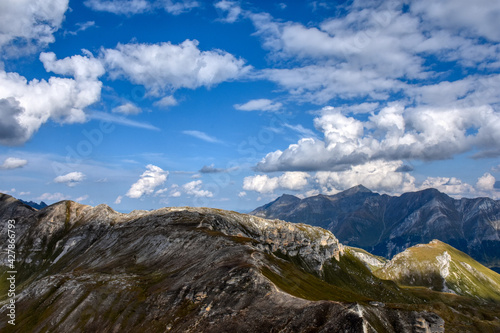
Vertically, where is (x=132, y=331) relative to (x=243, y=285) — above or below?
below

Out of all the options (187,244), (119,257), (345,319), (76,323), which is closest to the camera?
(345,319)

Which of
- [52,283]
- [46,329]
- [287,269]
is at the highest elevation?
[287,269]

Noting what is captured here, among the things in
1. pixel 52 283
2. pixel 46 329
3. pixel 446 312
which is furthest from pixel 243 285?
pixel 446 312

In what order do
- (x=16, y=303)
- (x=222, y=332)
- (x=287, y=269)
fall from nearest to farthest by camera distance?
(x=222, y=332)
(x=287, y=269)
(x=16, y=303)

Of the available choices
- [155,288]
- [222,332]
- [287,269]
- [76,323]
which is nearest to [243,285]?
[222,332]

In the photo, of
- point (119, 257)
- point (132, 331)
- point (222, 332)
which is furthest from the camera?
point (119, 257)

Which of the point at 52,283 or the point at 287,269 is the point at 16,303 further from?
the point at 287,269

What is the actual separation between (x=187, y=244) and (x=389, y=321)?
10606cm

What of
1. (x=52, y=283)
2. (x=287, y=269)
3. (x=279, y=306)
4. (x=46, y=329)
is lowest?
(x=46, y=329)

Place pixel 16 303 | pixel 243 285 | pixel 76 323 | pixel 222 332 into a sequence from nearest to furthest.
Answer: pixel 222 332 → pixel 243 285 → pixel 76 323 → pixel 16 303

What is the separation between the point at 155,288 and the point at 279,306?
61060mm

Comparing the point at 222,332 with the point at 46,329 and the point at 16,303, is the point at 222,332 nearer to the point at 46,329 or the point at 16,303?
the point at 46,329

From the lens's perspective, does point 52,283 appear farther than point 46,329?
Yes

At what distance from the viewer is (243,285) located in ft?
311
